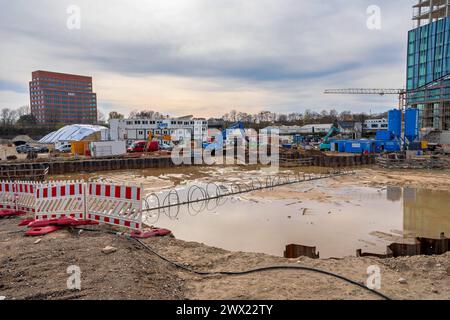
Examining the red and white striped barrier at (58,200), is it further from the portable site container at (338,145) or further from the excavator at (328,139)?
the excavator at (328,139)

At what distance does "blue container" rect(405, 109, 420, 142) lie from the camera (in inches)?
1524

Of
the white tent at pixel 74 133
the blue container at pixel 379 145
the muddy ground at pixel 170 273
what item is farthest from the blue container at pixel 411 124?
the white tent at pixel 74 133

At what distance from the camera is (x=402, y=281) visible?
5.29 m

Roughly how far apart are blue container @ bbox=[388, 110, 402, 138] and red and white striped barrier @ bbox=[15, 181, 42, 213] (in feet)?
131

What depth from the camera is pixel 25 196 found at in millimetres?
9969

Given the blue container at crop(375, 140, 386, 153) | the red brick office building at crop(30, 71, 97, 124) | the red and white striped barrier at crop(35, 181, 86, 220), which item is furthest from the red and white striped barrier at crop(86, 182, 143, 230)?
the red brick office building at crop(30, 71, 97, 124)

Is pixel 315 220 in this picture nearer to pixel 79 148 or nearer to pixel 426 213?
pixel 426 213

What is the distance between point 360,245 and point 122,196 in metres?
6.90

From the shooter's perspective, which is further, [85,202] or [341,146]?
[341,146]

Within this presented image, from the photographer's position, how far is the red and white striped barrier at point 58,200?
8609 millimetres

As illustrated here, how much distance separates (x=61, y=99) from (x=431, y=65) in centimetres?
10989


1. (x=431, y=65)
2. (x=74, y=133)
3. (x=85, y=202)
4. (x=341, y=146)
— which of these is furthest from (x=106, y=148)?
(x=431, y=65)

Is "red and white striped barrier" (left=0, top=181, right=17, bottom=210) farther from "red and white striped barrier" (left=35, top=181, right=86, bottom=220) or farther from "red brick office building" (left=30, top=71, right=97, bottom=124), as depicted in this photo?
"red brick office building" (left=30, top=71, right=97, bottom=124)
